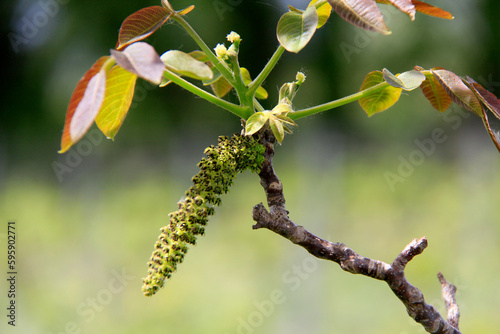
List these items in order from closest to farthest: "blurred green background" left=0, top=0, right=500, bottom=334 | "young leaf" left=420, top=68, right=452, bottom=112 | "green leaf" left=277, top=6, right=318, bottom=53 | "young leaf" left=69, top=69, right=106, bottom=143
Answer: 1. "young leaf" left=69, top=69, right=106, bottom=143
2. "green leaf" left=277, top=6, right=318, bottom=53
3. "young leaf" left=420, top=68, right=452, bottom=112
4. "blurred green background" left=0, top=0, right=500, bottom=334

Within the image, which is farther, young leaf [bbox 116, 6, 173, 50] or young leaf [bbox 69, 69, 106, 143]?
young leaf [bbox 116, 6, 173, 50]

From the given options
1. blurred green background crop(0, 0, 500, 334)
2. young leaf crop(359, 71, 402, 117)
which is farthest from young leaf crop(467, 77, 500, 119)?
blurred green background crop(0, 0, 500, 334)

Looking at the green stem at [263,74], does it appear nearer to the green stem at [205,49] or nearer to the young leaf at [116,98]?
the green stem at [205,49]

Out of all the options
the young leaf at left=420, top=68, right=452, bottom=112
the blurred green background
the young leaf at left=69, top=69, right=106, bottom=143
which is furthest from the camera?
the blurred green background

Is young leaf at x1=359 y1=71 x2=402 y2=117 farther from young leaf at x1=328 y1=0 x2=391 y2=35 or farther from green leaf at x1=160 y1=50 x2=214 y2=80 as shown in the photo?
green leaf at x1=160 y1=50 x2=214 y2=80

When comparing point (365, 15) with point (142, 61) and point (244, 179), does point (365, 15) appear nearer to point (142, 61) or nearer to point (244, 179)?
point (142, 61)

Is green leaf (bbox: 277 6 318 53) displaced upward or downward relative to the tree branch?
upward

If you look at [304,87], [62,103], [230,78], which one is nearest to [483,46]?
[304,87]
